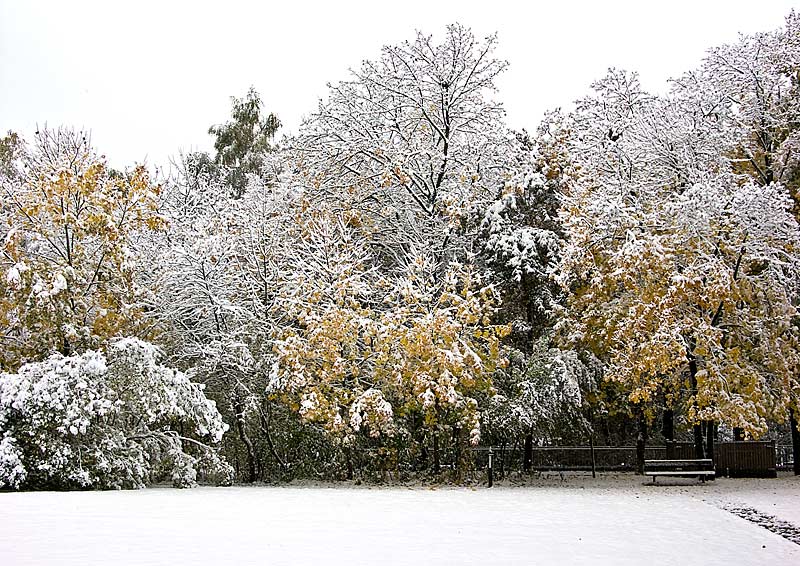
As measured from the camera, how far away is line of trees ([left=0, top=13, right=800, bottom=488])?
18.0 metres

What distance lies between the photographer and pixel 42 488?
1697 cm

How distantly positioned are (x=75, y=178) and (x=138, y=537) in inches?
418

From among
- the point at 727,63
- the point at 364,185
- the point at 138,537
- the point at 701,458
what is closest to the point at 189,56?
the point at 364,185

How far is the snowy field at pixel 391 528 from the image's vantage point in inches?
348

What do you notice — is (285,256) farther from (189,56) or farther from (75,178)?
(189,56)

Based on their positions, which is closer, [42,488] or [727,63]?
[42,488]

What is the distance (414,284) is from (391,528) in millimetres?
9778

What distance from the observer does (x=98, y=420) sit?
57.9 feet

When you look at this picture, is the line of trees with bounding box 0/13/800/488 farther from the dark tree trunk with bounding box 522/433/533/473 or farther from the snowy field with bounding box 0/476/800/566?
the snowy field with bounding box 0/476/800/566

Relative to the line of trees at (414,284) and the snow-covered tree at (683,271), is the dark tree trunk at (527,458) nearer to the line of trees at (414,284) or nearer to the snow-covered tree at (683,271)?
the line of trees at (414,284)

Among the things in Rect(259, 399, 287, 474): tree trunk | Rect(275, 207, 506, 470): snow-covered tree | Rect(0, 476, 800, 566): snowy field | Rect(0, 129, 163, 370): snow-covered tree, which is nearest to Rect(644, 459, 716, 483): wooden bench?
Rect(0, 476, 800, 566): snowy field

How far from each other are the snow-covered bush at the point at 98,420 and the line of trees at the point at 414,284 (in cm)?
6

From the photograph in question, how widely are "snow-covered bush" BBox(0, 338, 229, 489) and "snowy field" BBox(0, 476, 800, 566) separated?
3.56 ft

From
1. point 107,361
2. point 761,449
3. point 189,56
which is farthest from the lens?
point 189,56
